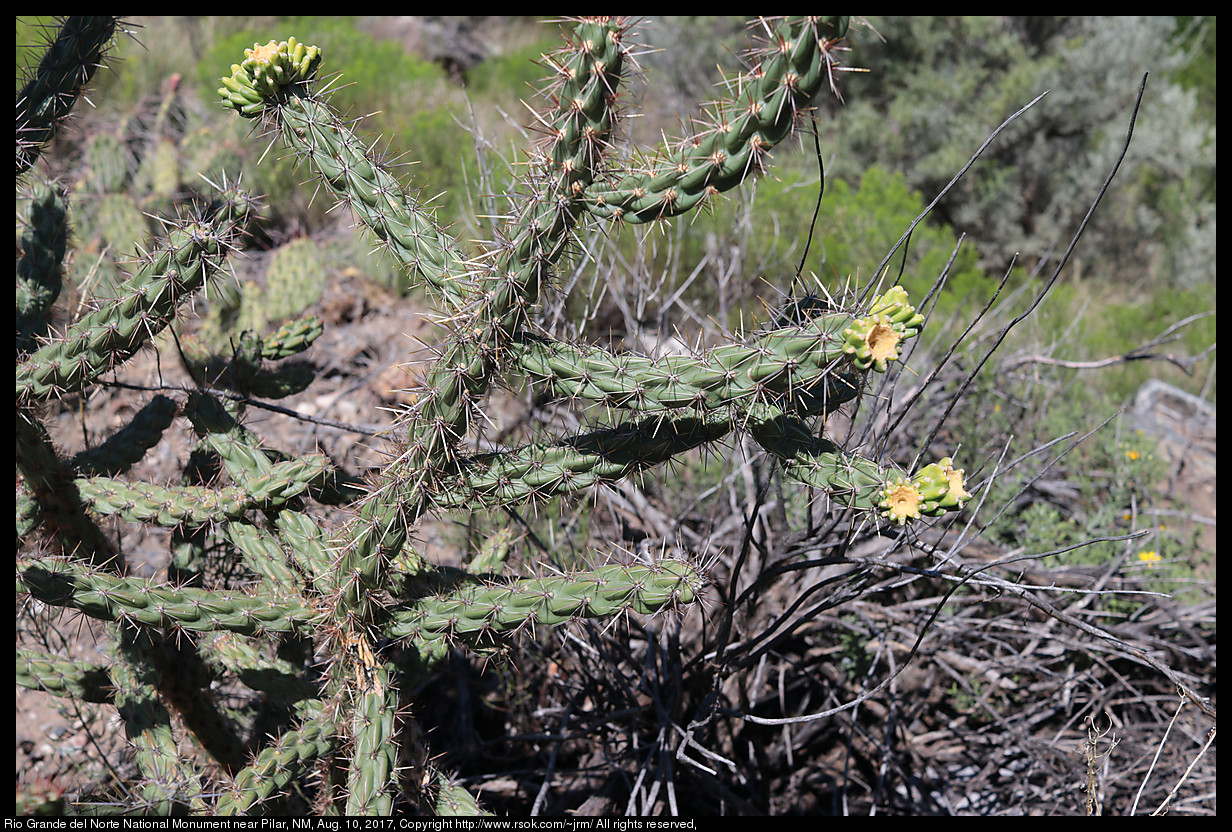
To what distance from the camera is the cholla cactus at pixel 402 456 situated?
163 cm

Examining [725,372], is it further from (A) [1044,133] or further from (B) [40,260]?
(A) [1044,133]

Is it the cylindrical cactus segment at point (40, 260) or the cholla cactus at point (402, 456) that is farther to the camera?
the cylindrical cactus segment at point (40, 260)

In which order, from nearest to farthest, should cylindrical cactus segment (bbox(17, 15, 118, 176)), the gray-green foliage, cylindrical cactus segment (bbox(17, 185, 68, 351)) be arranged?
cylindrical cactus segment (bbox(17, 15, 118, 176))
cylindrical cactus segment (bbox(17, 185, 68, 351))
the gray-green foliage

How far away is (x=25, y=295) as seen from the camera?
2.35 metres

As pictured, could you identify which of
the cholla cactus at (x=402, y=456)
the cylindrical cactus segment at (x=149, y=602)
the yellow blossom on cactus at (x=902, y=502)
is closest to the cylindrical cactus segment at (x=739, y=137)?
the cholla cactus at (x=402, y=456)

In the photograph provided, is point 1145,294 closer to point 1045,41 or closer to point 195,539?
point 1045,41

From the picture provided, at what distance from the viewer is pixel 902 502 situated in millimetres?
1627

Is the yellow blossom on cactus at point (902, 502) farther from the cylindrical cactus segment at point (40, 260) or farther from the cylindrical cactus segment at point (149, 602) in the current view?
the cylindrical cactus segment at point (40, 260)

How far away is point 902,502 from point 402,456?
1.13 meters

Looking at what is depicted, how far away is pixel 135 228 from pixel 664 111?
5667 mm

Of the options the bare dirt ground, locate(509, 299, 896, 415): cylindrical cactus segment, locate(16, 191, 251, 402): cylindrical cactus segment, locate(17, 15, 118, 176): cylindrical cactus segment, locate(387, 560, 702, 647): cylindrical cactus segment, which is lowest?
the bare dirt ground

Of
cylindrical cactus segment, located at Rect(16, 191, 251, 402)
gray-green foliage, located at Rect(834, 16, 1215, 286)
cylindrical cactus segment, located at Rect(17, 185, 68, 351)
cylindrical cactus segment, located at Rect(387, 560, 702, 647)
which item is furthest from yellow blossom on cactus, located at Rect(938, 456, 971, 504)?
gray-green foliage, located at Rect(834, 16, 1215, 286)

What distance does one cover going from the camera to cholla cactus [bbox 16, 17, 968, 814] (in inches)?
64.0

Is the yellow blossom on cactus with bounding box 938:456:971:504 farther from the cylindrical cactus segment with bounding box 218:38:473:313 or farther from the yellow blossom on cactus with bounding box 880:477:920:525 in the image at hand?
the cylindrical cactus segment with bounding box 218:38:473:313
